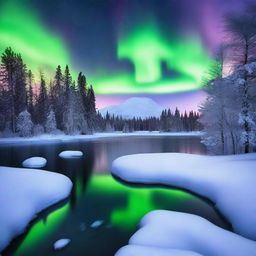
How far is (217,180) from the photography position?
30.1 ft

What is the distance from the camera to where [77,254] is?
536cm

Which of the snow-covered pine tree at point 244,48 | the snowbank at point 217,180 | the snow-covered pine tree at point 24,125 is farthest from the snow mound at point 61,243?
the snow-covered pine tree at point 24,125

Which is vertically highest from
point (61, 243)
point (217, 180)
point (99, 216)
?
point (217, 180)

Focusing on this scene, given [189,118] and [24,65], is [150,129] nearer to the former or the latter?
[189,118]

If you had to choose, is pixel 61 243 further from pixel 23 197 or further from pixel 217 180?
pixel 217 180

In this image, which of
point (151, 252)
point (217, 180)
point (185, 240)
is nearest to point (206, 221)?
point (185, 240)

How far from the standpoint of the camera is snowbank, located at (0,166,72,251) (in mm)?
6032

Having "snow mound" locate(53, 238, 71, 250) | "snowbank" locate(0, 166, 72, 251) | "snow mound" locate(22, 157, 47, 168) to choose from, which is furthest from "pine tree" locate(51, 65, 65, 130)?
"snow mound" locate(53, 238, 71, 250)

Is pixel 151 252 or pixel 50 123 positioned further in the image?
pixel 50 123

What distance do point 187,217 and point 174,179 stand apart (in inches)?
206

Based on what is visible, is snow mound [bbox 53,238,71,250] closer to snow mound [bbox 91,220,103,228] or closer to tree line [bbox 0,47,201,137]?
snow mound [bbox 91,220,103,228]

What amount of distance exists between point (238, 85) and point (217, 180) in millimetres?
9815

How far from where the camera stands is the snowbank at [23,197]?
603cm

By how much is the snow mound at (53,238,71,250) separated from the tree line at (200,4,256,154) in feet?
48.7
